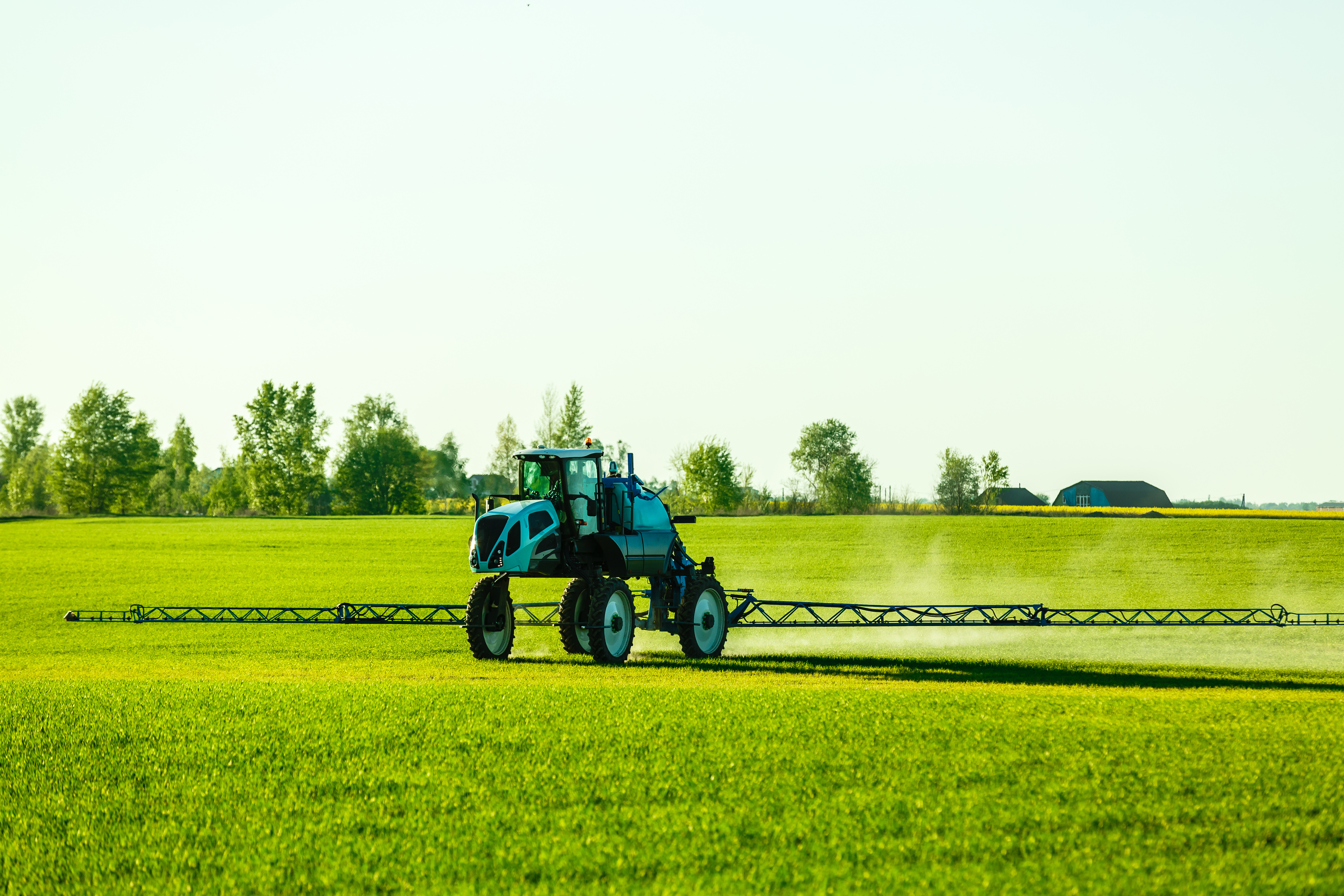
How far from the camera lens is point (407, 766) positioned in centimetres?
1034

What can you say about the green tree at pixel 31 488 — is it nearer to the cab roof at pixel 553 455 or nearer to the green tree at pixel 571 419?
the green tree at pixel 571 419

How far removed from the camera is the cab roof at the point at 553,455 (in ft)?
65.2

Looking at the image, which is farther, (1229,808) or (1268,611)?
(1268,611)

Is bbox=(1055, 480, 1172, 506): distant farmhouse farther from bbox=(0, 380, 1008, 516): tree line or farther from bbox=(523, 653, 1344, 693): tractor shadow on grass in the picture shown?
bbox=(523, 653, 1344, 693): tractor shadow on grass

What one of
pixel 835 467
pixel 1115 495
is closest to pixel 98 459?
pixel 835 467

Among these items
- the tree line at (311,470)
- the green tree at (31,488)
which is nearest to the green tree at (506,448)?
the tree line at (311,470)

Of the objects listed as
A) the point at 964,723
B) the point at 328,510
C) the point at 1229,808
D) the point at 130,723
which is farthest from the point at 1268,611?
the point at 328,510

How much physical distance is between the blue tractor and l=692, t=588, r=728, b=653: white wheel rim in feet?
0.07

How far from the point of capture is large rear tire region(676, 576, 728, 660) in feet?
70.0

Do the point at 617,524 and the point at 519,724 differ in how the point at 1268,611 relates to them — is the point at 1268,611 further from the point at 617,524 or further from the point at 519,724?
the point at 519,724

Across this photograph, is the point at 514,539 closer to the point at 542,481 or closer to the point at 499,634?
the point at 542,481

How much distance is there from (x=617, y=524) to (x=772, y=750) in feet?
33.9

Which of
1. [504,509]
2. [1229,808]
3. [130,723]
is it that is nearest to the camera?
[1229,808]

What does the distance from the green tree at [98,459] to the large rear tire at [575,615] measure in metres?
96.0
